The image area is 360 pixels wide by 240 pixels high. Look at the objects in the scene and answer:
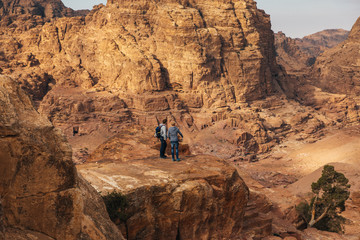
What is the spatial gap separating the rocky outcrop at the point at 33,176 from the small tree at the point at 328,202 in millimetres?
19462

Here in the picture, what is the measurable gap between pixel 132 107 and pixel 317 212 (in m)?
38.1

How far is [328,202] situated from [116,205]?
1806cm

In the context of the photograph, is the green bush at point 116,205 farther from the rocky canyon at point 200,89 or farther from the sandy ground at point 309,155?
the sandy ground at point 309,155

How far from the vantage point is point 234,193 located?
13.1 meters

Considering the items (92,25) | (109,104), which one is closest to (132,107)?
(109,104)

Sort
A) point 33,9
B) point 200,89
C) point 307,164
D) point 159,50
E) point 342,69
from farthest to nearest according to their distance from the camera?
point 33,9 < point 342,69 < point 159,50 < point 200,89 < point 307,164

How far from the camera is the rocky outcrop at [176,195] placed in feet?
31.7

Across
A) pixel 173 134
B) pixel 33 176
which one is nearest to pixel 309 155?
pixel 173 134

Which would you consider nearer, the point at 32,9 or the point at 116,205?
the point at 116,205

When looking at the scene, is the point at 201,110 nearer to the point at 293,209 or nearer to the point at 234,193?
the point at 293,209

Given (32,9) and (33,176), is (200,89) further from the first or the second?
(33,176)

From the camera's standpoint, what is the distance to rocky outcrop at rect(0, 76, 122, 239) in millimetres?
5059

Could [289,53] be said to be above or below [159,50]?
above

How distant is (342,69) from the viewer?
3078 inches
